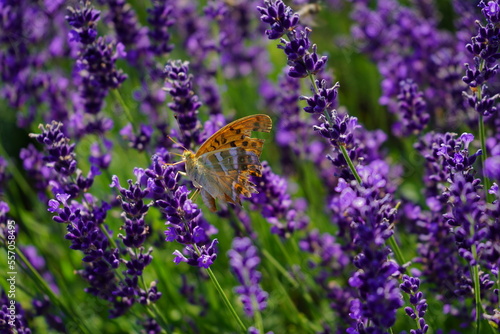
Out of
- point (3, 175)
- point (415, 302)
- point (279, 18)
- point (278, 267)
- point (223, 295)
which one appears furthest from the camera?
point (3, 175)

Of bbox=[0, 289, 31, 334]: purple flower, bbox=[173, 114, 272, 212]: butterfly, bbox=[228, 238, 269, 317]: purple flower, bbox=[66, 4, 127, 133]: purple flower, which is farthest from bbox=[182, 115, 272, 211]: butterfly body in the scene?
bbox=[0, 289, 31, 334]: purple flower

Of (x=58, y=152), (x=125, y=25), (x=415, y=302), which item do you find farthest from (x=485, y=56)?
(x=125, y=25)

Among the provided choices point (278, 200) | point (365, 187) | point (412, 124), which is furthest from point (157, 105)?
point (365, 187)

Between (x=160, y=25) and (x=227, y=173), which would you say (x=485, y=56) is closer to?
(x=227, y=173)

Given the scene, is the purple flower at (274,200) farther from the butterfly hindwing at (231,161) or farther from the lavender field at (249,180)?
the butterfly hindwing at (231,161)

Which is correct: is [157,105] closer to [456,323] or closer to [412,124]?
[412,124]

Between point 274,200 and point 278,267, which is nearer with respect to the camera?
point 274,200

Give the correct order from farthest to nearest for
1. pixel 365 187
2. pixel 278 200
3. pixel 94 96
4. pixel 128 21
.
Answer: pixel 128 21 < pixel 94 96 < pixel 278 200 < pixel 365 187
